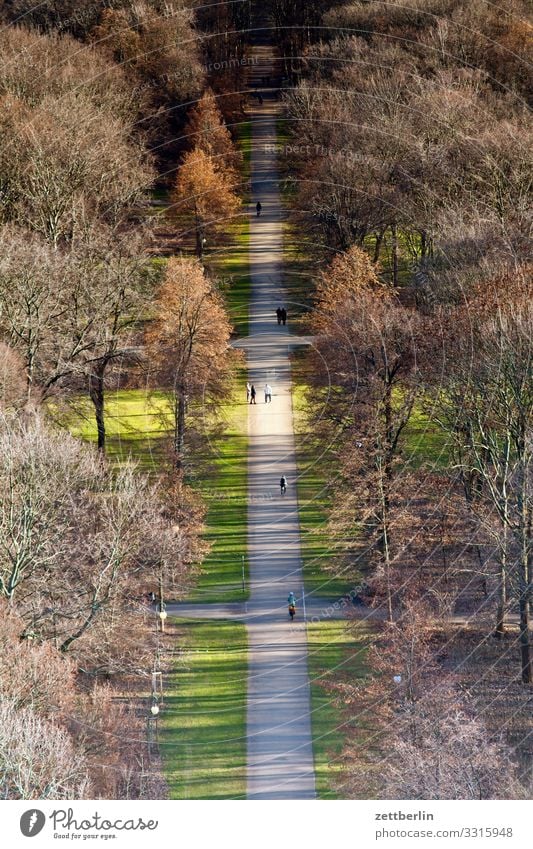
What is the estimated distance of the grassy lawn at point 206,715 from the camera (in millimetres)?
75250

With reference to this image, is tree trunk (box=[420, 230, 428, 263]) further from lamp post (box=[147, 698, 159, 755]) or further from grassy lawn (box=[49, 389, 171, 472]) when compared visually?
lamp post (box=[147, 698, 159, 755])

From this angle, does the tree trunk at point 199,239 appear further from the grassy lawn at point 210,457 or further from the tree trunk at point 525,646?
the tree trunk at point 525,646

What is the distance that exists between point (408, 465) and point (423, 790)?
105 feet

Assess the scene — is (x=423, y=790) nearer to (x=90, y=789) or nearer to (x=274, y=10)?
(x=90, y=789)

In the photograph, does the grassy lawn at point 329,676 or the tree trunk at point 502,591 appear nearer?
the grassy lawn at point 329,676

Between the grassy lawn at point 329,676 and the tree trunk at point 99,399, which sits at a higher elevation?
the tree trunk at point 99,399

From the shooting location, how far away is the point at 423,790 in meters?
66.4

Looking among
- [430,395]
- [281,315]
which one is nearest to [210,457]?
[430,395]

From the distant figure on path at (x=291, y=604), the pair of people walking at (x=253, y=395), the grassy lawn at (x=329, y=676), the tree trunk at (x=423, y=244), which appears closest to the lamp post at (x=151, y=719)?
the grassy lawn at (x=329, y=676)

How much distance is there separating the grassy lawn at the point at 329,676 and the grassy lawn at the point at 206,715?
3.37 meters
